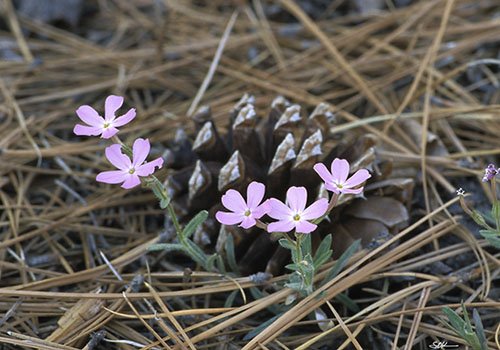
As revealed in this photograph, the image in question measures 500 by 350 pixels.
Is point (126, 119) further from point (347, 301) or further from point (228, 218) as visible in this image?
point (347, 301)

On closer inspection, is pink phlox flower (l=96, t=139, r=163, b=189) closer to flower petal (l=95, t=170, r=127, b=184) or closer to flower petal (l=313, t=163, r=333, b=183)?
flower petal (l=95, t=170, r=127, b=184)

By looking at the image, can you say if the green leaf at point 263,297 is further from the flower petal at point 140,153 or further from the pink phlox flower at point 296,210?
the flower petal at point 140,153

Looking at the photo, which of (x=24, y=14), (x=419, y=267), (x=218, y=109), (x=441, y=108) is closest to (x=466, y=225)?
(x=419, y=267)

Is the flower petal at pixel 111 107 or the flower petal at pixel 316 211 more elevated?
the flower petal at pixel 111 107

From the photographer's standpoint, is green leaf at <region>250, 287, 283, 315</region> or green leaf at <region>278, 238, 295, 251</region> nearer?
green leaf at <region>278, 238, 295, 251</region>

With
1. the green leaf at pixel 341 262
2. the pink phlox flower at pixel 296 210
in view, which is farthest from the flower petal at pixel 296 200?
the green leaf at pixel 341 262

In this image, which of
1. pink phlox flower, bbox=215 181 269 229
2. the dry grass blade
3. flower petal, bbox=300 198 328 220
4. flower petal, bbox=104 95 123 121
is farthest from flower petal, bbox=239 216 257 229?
flower petal, bbox=104 95 123 121

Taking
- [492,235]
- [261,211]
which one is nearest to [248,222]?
[261,211]
